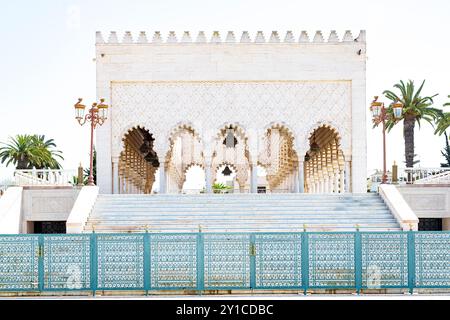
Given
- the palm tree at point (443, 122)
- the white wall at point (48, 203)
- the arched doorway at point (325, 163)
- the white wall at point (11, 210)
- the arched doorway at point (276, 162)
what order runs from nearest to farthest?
the white wall at point (11, 210) < the white wall at point (48, 203) < the arched doorway at point (325, 163) < the palm tree at point (443, 122) < the arched doorway at point (276, 162)

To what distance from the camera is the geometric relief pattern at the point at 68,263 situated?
31.3ft

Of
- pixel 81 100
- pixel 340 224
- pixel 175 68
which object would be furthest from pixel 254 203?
pixel 175 68

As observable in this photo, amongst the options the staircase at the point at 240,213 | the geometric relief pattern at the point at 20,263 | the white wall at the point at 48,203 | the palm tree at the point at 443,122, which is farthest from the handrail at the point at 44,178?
the palm tree at the point at 443,122

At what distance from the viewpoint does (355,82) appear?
20.0 m

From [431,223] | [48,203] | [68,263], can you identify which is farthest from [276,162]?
[68,263]

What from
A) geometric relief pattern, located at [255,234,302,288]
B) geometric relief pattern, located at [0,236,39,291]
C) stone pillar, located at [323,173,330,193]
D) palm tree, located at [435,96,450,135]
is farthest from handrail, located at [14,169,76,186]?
palm tree, located at [435,96,450,135]

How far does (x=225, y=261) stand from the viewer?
960 cm

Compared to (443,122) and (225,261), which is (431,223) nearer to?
(225,261)

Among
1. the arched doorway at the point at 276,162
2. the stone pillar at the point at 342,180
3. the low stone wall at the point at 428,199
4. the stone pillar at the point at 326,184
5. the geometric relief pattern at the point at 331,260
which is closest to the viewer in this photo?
the geometric relief pattern at the point at 331,260

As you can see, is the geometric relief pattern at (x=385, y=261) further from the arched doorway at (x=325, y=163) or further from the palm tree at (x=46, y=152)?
the palm tree at (x=46, y=152)

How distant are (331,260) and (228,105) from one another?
11.0 meters

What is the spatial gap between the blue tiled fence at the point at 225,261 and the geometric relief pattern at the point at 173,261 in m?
0.01

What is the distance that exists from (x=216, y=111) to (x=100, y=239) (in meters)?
10.9
